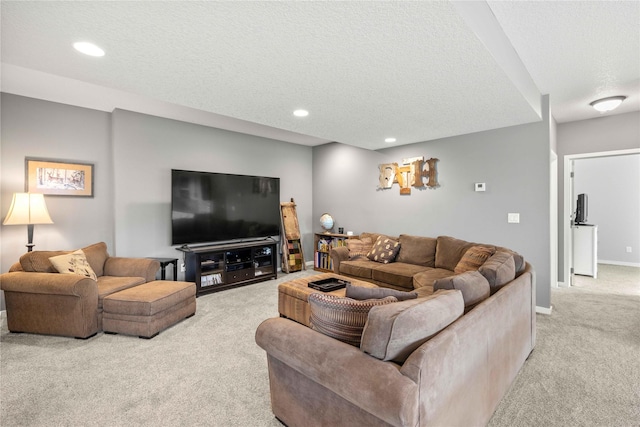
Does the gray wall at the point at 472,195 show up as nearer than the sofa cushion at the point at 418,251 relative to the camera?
Yes

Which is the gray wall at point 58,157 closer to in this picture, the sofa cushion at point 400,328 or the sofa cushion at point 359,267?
the sofa cushion at point 359,267

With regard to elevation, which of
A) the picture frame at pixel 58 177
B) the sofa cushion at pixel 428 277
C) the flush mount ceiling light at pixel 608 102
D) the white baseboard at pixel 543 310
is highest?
the flush mount ceiling light at pixel 608 102

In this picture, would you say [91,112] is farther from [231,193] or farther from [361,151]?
[361,151]

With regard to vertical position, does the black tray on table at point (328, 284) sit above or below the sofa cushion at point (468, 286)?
below

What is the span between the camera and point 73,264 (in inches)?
122

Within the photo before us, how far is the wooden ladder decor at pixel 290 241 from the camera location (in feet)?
18.6

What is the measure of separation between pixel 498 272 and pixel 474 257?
4.36ft

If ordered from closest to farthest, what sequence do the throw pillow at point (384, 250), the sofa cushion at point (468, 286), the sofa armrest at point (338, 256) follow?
1. the sofa cushion at point (468, 286)
2. the throw pillow at point (384, 250)
3. the sofa armrest at point (338, 256)

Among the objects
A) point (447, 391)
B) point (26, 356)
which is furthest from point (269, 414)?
point (26, 356)

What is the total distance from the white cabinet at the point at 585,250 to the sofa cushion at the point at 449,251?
9.13ft

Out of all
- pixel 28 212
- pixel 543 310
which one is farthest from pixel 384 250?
pixel 28 212

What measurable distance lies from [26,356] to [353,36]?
3.63 metres

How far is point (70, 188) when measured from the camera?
3.82m

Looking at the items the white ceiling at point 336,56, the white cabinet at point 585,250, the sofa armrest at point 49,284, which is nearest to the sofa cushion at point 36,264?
the sofa armrest at point 49,284
